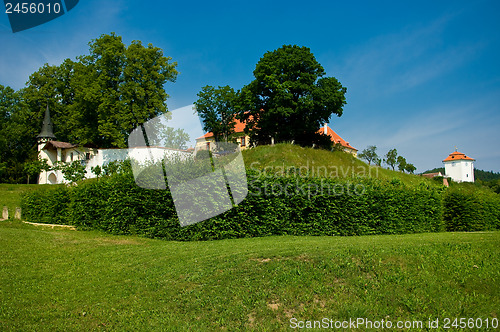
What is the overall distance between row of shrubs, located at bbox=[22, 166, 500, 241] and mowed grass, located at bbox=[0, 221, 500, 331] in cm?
435

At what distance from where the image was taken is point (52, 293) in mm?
6480

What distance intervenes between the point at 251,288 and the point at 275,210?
7.47 metres

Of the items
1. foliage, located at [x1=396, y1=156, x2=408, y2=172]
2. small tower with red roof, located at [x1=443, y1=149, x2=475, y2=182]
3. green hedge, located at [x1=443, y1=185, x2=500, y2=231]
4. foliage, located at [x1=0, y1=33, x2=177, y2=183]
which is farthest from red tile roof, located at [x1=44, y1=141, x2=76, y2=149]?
small tower with red roof, located at [x1=443, y1=149, x2=475, y2=182]

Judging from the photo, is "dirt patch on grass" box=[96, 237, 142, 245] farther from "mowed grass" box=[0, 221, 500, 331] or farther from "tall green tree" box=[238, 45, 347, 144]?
"tall green tree" box=[238, 45, 347, 144]

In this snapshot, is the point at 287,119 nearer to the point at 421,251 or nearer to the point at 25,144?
the point at 421,251

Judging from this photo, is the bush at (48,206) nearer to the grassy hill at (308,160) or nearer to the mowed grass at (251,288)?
the mowed grass at (251,288)

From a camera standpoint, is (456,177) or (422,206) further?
(456,177)

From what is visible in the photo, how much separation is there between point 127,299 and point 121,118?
111 feet

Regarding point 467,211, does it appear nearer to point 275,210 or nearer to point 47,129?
A: point 275,210

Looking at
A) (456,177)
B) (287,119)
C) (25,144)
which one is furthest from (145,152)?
(456,177)

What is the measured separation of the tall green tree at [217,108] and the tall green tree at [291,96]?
15.1 metres

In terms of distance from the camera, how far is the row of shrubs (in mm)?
13023

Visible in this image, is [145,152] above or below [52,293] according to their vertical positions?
above

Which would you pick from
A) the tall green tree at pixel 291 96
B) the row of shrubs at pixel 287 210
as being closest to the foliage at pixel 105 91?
the tall green tree at pixel 291 96
